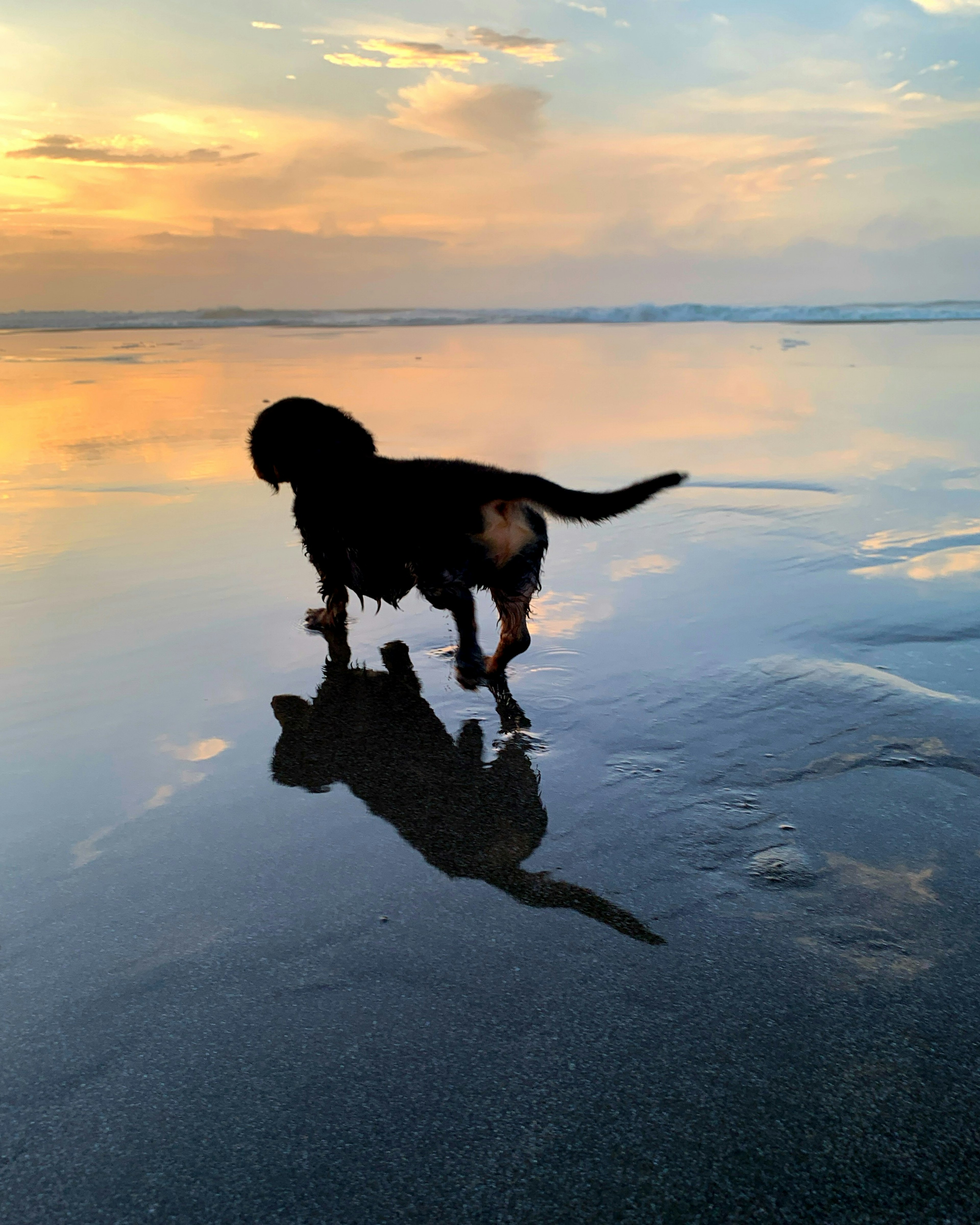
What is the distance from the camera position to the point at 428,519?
3756mm

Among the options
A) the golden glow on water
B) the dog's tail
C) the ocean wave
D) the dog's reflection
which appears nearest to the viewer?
the dog's reflection

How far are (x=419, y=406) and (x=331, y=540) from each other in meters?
6.61

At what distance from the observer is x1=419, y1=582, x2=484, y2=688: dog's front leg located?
382 cm

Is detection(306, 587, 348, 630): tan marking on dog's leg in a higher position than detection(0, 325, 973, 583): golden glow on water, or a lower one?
lower

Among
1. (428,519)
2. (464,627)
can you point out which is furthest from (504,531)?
(464,627)

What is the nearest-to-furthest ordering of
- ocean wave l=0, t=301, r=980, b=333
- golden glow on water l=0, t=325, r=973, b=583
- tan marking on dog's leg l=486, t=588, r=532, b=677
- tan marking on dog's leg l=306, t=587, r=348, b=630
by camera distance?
tan marking on dog's leg l=486, t=588, r=532, b=677, tan marking on dog's leg l=306, t=587, r=348, b=630, golden glow on water l=0, t=325, r=973, b=583, ocean wave l=0, t=301, r=980, b=333

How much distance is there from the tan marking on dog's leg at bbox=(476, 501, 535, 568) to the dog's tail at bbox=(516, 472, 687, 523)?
76 mm

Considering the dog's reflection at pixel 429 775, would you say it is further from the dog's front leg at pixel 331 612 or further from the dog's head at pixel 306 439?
the dog's head at pixel 306 439

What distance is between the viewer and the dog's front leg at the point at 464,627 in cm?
382

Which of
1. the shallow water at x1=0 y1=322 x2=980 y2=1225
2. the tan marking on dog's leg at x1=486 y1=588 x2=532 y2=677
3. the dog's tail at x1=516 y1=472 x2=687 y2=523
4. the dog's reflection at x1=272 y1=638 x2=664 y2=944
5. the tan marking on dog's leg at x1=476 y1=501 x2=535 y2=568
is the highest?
the dog's tail at x1=516 y1=472 x2=687 y2=523

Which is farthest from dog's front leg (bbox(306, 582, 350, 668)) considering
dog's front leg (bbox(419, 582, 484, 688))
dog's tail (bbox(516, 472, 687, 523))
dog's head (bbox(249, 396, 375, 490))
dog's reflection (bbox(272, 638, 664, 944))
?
dog's tail (bbox(516, 472, 687, 523))

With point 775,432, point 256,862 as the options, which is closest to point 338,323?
point 775,432

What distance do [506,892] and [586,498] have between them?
5.44ft

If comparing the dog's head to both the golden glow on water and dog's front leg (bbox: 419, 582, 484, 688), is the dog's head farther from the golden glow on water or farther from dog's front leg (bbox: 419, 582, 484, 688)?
the golden glow on water
